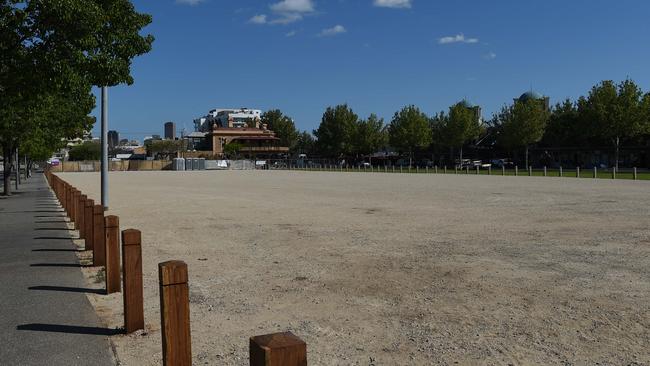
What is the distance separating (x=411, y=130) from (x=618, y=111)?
120ft

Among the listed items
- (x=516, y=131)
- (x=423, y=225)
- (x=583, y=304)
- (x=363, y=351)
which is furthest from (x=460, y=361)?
(x=516, y=131)

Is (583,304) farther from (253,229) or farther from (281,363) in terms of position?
(253,229)

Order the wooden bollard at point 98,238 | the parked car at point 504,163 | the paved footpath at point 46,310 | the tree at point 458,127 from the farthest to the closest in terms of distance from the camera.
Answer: the parked car at point 504,163, the tree at point 458,127, the wooden bollard at point 98,238, the paved footpath at point 46,310

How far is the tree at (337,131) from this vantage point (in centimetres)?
11500

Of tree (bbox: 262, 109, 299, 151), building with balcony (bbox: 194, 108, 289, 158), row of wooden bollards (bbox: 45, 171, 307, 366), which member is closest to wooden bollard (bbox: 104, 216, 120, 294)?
row of wooden bollards (bbox: 45, 171, 307, 366)

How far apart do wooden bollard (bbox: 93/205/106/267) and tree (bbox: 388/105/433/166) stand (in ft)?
281

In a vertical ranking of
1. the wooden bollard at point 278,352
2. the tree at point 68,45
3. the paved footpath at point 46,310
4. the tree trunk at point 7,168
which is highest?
the tree at point 68,45

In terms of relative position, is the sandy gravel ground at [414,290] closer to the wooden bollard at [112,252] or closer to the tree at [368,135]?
the wooden bollard at [112,252]

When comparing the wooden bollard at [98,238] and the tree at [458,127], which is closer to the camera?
the wooden bollard at [98,238]

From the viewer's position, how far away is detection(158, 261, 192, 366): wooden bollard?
4316 millimetres

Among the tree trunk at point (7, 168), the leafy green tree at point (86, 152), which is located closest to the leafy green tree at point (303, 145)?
the leafy green tree at point (86, 152)

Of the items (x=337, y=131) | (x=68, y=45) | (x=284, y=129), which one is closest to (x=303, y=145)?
(x=284, y=129)

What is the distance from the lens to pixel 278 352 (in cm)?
255

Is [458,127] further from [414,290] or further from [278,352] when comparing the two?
[278,352]
